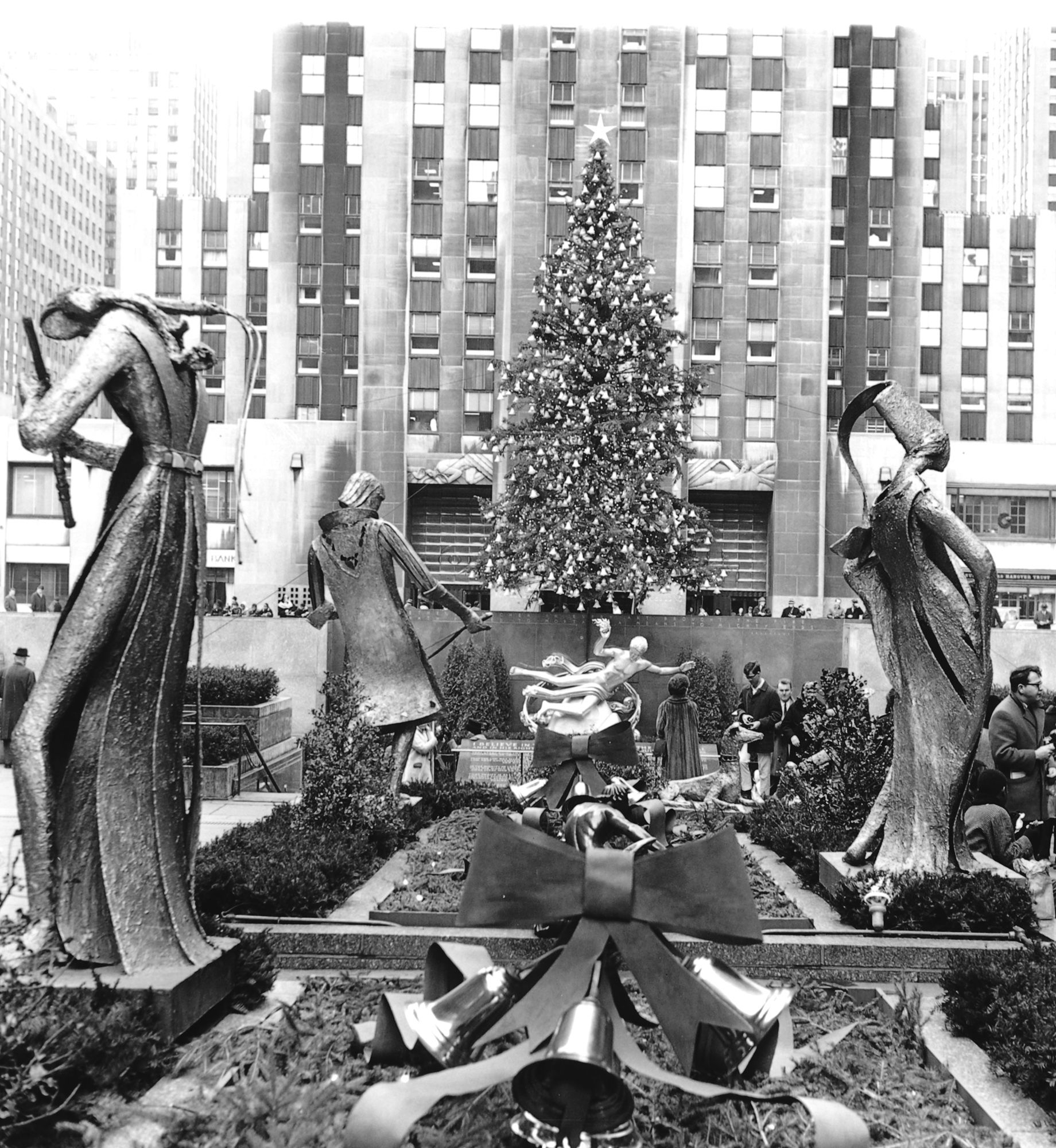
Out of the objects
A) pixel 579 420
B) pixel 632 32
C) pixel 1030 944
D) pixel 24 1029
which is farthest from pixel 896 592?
pixel 632 32

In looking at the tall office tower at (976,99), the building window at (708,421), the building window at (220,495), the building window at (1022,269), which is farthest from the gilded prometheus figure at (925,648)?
the tall office tower at (976,99)

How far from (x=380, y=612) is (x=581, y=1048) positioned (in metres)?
8.63

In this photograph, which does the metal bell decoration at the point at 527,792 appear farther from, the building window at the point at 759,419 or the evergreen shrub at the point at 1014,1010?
the building window at the point at 759,419

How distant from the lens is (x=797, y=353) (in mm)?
44938

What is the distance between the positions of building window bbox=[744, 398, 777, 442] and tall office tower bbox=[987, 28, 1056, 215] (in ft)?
205

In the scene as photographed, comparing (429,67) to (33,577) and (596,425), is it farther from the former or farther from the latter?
(596,425)

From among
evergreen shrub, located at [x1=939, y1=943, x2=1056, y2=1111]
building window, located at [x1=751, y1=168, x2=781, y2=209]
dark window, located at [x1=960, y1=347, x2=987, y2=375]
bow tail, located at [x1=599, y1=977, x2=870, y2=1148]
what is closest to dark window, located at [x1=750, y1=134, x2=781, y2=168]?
building window, located at [x1=751, y1=168, x2=781, y2=209]

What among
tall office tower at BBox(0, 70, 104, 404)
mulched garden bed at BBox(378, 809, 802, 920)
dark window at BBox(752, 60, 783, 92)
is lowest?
mulched garden bed at BBox(378, 809, 802, 920)

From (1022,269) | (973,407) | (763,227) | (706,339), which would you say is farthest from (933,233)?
(706,339)

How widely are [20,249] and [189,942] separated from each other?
104 metres

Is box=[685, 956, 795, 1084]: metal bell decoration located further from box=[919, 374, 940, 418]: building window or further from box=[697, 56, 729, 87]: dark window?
box=[919, 374, 940, 418]: building window

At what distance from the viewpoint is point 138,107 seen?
137875 mm

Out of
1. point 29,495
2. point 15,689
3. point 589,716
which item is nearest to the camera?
point 589,716

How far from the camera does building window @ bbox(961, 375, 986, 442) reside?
5806cm
